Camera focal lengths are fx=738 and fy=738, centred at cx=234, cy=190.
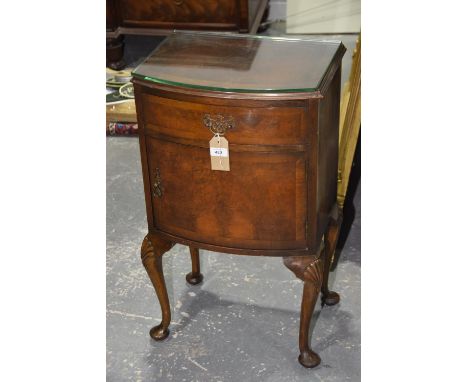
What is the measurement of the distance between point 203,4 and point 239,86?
7.63ft

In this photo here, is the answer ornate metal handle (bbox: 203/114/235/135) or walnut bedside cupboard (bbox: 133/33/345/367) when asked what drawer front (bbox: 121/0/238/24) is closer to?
walnut bedside cupboard (bbox: 133/33/345/367)

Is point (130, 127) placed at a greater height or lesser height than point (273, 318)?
greater

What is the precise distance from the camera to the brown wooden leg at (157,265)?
2.19 meters

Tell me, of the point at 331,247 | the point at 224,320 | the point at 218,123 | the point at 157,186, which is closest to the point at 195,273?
the point at 224,320

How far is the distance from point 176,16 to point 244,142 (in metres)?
2.41

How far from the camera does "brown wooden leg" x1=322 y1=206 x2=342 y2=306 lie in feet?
7.45

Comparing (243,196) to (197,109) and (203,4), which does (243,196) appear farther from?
(203,4)

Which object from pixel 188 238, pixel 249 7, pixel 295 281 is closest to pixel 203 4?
pixel 249 7

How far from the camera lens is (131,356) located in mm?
2285

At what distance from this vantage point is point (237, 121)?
179 centimetres

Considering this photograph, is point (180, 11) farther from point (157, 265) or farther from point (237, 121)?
point (237, 121)

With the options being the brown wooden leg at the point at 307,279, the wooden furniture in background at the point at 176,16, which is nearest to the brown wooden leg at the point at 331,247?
the brown wooden leg at the point at 307,279

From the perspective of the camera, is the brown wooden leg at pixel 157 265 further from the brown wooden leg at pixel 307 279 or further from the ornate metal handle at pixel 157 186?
the brown wooden leg at pixel 307 279

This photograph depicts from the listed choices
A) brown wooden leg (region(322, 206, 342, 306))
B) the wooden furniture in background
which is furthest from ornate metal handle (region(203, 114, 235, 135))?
the wooden furniture in background
